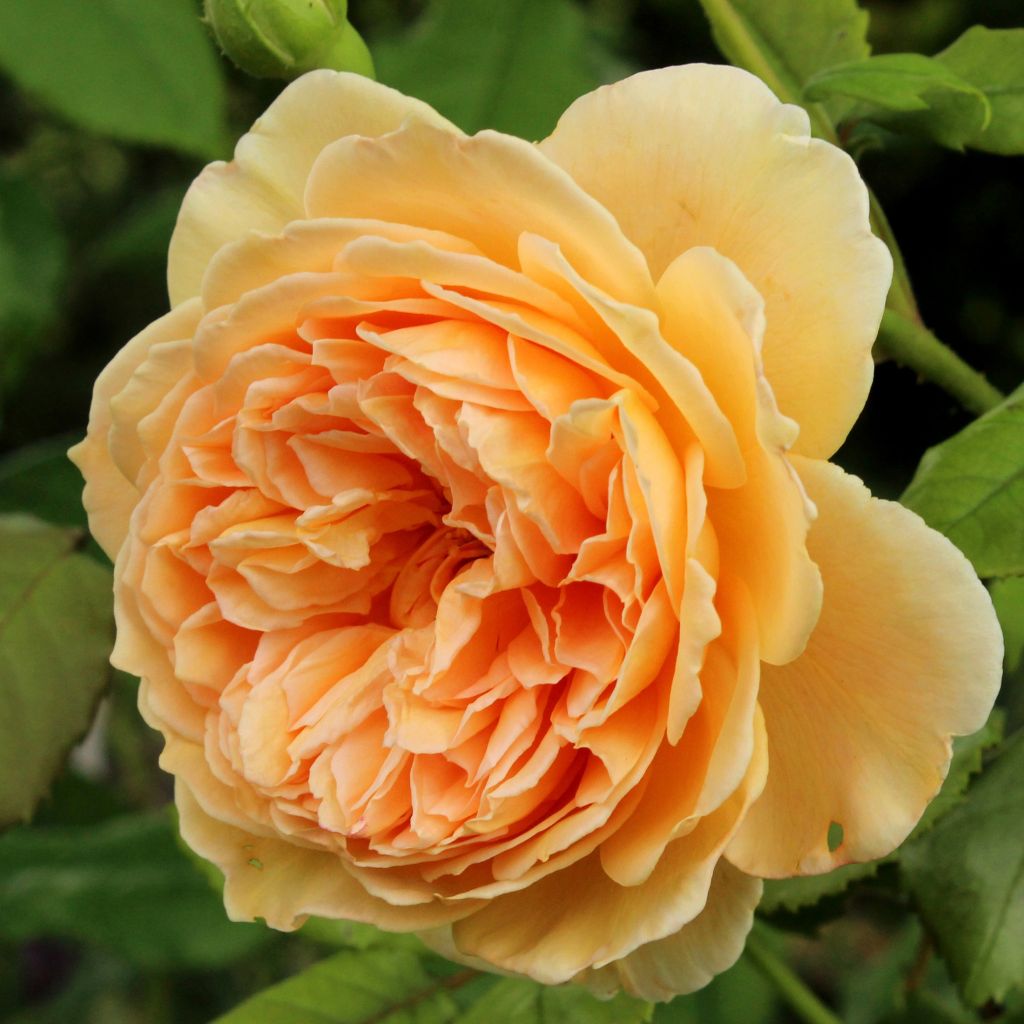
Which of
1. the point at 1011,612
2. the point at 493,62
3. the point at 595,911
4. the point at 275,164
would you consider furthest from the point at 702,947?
the point at 493,62

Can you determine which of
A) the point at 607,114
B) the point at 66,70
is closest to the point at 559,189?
the point at 607,114

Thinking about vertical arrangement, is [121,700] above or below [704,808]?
below

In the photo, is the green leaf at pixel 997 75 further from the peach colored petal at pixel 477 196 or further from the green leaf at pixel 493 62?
the green leaf at pixel 493 62

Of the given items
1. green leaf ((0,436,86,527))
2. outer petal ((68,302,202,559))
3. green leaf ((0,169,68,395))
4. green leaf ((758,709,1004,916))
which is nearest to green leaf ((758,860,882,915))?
green leaf ((758,709,1004,916))

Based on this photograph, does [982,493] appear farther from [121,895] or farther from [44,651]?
[121,895]

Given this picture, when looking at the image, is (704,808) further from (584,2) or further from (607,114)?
(584,2)
